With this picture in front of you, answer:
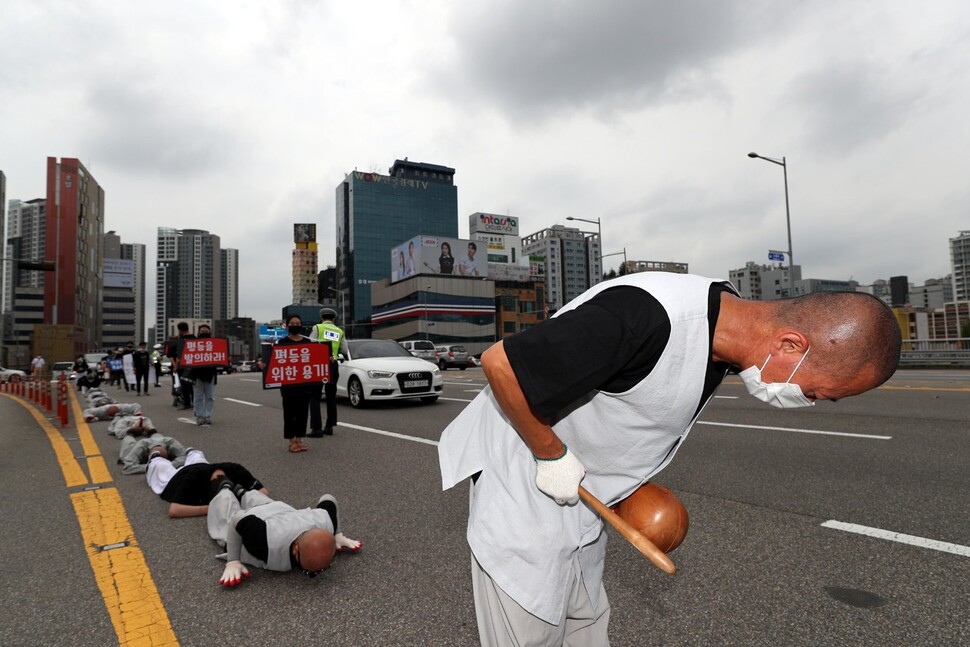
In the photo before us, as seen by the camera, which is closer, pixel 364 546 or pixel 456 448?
pixel 456 448

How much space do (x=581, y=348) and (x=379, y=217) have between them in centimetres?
14325

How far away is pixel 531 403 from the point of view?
1202mm

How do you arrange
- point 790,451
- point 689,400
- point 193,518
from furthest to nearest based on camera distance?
point 790,451 → point 193,518 → point 689,400

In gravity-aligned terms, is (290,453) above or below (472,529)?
below

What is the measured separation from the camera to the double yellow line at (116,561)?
2.71m

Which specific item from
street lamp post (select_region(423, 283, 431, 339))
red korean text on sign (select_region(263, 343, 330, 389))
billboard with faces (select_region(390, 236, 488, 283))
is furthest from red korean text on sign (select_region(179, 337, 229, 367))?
billboard with faces (select_region(390, 236, 488, 283))

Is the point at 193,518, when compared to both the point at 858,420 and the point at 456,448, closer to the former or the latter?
the point at 456,448

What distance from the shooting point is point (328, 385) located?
8.84m

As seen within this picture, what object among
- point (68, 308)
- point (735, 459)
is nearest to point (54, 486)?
point (735, 459)

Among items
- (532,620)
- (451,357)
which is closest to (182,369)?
(532,620)

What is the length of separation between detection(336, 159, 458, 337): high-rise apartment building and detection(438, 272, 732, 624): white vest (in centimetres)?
13176

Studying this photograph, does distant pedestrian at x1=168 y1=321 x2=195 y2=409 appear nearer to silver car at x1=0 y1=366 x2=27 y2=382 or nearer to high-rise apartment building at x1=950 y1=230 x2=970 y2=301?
silver car at x1=0 y1=366 x2=27 y2=382

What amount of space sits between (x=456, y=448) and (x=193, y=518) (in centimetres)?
383

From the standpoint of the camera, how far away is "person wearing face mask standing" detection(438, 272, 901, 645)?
1198 millimetres
